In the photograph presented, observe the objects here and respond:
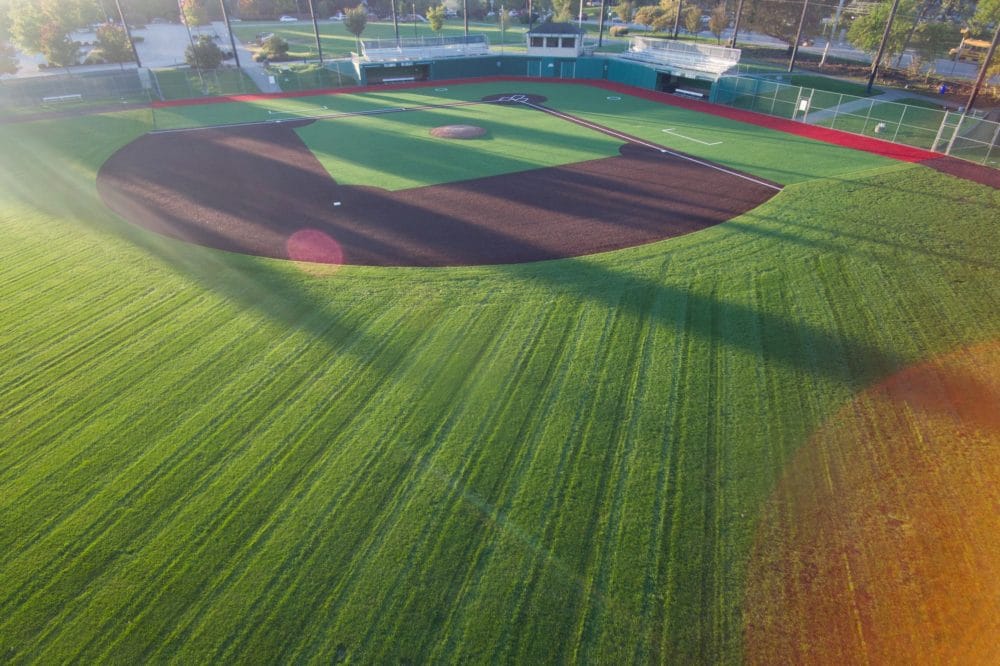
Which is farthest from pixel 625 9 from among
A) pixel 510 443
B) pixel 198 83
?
pixel 510 443

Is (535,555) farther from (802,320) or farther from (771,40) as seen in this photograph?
(771,40)

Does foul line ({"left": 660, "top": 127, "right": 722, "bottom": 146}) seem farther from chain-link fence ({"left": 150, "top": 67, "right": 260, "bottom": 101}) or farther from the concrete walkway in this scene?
chain-link fence ({"left": 150, "top": 67, "right": 260, "bottom": 101})

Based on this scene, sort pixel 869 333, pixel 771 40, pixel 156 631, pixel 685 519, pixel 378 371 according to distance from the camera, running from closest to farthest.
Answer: pixel 156 631 < pixel 685 519 < pixel 378 371 < pixel 869 333 < pixel 771 40

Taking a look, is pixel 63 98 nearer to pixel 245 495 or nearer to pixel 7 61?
pixel 7 61

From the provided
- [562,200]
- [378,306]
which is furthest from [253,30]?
[378,306]

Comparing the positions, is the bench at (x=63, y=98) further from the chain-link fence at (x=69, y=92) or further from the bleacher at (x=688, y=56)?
the bleacher at (x=688, y=56)

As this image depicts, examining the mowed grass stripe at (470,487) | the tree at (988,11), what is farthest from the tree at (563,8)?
the mowed grass stripe at (470,487)
